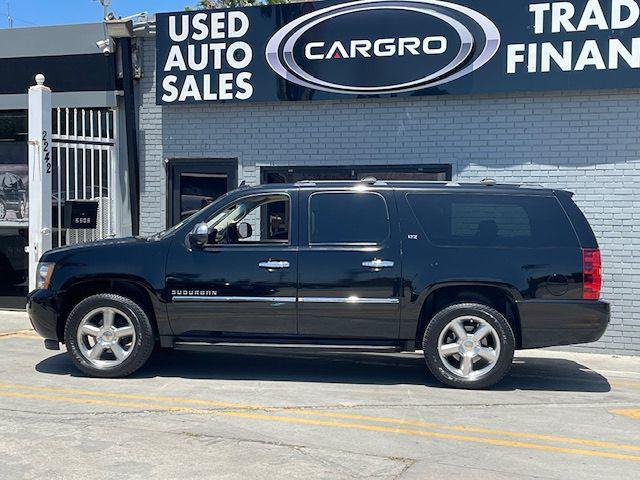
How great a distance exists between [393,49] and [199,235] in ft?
14.9

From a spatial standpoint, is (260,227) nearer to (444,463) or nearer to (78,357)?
(78,357)

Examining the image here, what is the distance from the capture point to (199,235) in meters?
7.18

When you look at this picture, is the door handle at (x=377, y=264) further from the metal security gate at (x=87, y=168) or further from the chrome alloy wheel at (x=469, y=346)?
the metal security gate at (x=87, y=168)

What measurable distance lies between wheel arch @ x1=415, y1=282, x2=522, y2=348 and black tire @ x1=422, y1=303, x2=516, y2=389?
116 mm

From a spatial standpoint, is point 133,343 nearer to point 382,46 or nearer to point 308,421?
point 308,421

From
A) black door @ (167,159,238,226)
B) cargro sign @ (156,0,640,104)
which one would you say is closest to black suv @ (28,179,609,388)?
cargro sign @ (156,0,640,104)

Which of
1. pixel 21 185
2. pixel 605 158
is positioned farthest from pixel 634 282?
pixel 21 185

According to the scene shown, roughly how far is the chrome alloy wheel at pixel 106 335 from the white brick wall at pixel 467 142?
13.5ft

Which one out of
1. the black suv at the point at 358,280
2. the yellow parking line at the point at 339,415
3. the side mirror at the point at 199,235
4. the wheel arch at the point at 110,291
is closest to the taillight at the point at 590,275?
the black suv at the point at 358,280

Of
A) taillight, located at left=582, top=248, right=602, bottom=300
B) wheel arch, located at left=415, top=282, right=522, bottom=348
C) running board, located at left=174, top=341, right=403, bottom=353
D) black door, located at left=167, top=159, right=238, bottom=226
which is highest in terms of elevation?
black door, located at left=167, top=159, right=238, bottom=226

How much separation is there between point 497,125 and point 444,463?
19.9 feet

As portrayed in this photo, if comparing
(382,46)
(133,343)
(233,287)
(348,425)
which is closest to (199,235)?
(233,287)

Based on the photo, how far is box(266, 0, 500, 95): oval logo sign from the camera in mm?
10023

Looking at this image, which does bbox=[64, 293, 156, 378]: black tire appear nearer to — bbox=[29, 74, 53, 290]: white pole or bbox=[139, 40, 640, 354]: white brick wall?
bbox=[29, 74, 53, 290]: white pole
